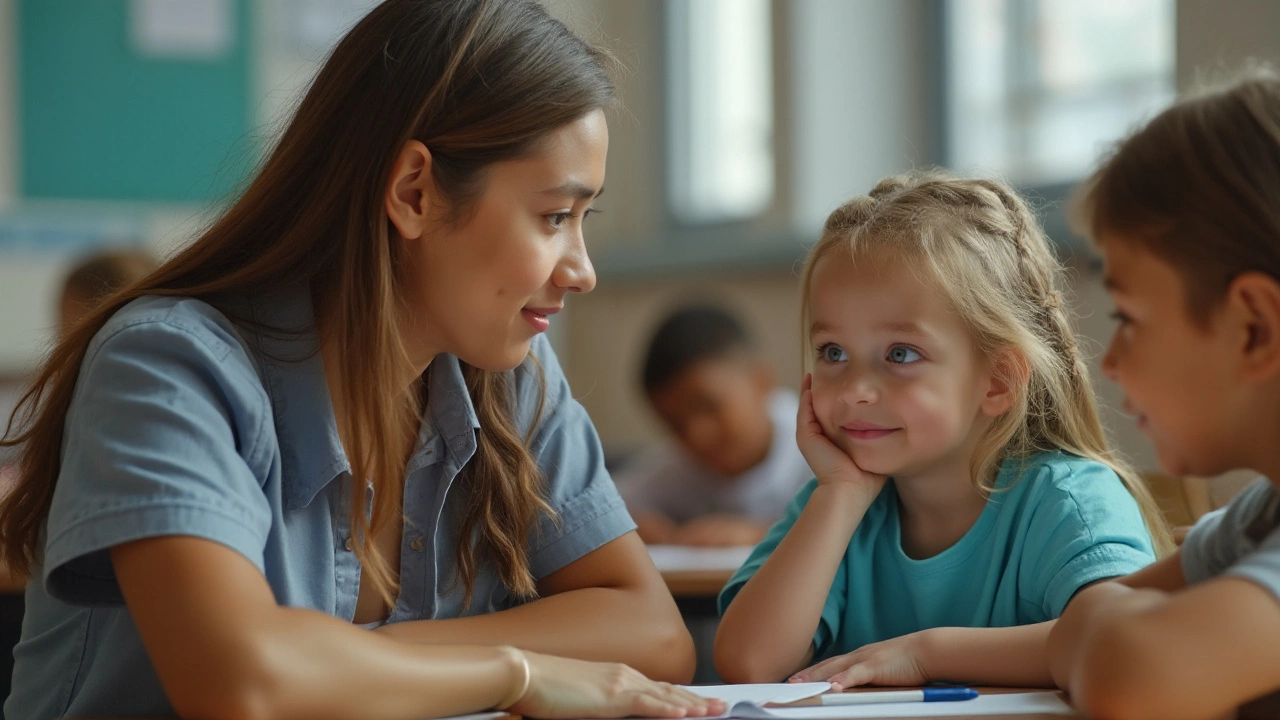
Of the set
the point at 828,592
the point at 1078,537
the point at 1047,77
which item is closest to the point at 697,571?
the point at 828,592

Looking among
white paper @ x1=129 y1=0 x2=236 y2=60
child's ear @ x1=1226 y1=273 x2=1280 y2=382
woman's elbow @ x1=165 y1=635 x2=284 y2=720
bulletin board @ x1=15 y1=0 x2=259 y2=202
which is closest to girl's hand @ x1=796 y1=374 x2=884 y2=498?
child's ear @ x1=1226 y1=273 x2=1280 y2=382

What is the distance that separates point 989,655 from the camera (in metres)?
1.19

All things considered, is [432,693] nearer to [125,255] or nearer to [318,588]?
[318,588]

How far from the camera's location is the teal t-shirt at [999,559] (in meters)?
1.24

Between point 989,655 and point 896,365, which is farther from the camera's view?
point 896,365

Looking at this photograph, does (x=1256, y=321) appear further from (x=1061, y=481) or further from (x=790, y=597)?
(x=790, y=597)

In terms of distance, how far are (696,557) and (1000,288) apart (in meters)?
1.16

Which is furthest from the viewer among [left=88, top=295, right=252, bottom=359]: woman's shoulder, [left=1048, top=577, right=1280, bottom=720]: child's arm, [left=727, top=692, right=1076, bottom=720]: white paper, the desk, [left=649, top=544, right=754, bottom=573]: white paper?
[left=649, top=544, right=754, bottom=573]: white paper

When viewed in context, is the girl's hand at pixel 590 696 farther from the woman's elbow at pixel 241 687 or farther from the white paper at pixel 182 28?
the white paper at pixel 182 28

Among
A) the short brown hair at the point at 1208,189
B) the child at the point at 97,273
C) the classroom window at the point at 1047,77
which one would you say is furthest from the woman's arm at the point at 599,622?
the classroom window at the point at 1047,77

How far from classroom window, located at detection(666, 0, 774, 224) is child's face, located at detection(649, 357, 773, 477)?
1.03m

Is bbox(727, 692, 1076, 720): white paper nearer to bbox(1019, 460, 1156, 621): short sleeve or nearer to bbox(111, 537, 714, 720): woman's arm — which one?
bbox(111, 537, 714, 720): woman's arm

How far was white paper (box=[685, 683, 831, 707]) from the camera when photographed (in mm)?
1054

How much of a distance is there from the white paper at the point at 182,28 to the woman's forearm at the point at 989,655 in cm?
408
